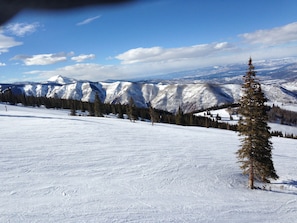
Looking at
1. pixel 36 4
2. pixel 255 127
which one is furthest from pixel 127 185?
pixel 36 4

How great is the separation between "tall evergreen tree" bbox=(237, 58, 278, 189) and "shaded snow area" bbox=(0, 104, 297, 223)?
151 cm

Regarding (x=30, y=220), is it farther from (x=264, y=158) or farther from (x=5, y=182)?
(x=264, y=158)

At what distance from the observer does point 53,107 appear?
119 metres

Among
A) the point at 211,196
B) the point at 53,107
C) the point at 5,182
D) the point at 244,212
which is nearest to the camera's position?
the point at 244,212

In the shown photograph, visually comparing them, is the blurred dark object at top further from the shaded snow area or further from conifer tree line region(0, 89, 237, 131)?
conifer tree line region(0, 89, 237, 131)

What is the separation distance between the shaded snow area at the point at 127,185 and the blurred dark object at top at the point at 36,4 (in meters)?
8.50

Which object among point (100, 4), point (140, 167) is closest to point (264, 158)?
point (140, 167)

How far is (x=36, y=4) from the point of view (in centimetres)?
202

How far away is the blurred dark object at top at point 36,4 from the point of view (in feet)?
6.41

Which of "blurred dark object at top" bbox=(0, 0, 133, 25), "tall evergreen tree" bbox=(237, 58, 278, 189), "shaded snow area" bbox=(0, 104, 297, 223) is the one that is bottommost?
"shaded snow area" bbox=(0, 104, 297, 223)

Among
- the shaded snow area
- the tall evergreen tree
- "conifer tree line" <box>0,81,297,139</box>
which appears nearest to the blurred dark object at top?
the shaded snow area

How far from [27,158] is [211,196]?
1249 cm

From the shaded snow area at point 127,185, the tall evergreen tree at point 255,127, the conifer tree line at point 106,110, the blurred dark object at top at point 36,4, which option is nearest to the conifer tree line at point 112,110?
the conifer tree line at point 106,110

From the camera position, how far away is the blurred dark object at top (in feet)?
6.41
